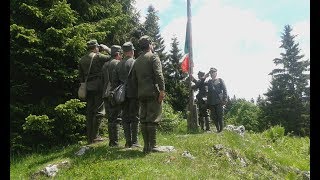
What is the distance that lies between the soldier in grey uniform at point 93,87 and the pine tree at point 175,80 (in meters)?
23.8

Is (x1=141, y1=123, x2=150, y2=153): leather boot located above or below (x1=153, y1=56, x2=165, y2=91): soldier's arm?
below

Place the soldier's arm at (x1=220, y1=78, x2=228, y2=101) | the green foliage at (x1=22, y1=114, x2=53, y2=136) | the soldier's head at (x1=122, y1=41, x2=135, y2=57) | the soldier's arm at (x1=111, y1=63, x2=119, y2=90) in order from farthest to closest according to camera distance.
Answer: the soldier's arm at (x1=220, y1=78, x2=228, y2=101) → the green foliage at (x1=22, y1=114, x2=53, y2=136) → the soldier's arm at (x1=111, y1=63, x2=119, y2=90) → the soldier's head at (x1=122, y1=41, x2=135, y2=57)

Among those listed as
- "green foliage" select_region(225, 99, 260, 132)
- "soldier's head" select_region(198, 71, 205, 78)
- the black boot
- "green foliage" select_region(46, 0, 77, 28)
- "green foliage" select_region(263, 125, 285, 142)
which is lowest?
"green foliage" select_region(225, 99, 260, 132)

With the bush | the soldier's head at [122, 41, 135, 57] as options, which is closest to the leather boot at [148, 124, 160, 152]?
the soldier's head at [122, 41, 135, 57]

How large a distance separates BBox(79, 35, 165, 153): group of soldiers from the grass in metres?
0.55

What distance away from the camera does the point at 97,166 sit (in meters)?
9.76

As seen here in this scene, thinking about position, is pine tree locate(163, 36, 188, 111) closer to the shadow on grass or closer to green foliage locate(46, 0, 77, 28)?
green foliage locate(46, 0, 77, 28)

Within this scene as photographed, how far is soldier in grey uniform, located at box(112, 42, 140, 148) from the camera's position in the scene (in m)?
11.2

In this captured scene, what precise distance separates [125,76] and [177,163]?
2.90 m

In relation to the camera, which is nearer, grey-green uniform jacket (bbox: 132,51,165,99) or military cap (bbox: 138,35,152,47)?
grey-green uniform jacket (bbox: 132,51,165,99)

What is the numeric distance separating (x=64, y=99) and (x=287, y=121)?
Answer: 43.3 meters

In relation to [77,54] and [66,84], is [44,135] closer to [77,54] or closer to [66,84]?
[66,84]

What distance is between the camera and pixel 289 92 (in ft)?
188
